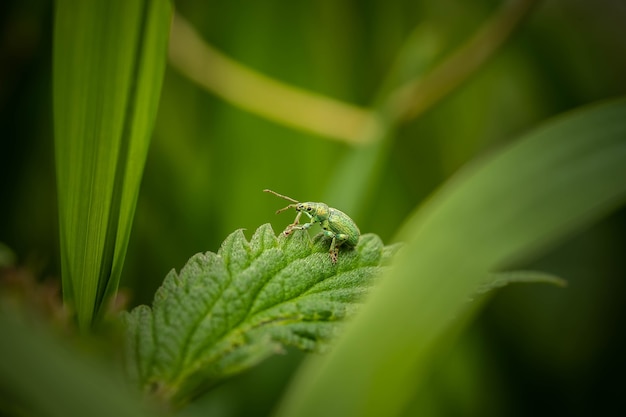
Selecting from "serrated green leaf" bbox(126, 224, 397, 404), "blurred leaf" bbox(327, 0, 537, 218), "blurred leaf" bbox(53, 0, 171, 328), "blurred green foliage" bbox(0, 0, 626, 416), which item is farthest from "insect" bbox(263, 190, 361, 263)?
"blurred leaf" bbox(327, 0, 537, 218)

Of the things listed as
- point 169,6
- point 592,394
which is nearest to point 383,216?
point 592,394

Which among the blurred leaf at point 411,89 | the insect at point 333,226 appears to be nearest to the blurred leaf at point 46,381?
the insect at point 333,226

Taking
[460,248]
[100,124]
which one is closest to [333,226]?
[460,248]

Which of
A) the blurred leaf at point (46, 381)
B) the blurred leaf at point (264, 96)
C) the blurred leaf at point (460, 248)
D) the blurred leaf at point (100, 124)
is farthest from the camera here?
the blurred leaf at point (264, 96)

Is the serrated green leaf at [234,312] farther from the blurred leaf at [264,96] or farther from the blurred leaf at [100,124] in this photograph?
the blurred leaf at [264,96]

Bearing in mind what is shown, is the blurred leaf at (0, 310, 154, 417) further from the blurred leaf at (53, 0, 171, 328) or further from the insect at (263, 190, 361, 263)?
the insect at (263, 190, 361, 263)

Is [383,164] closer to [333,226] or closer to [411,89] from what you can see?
[411,89]
